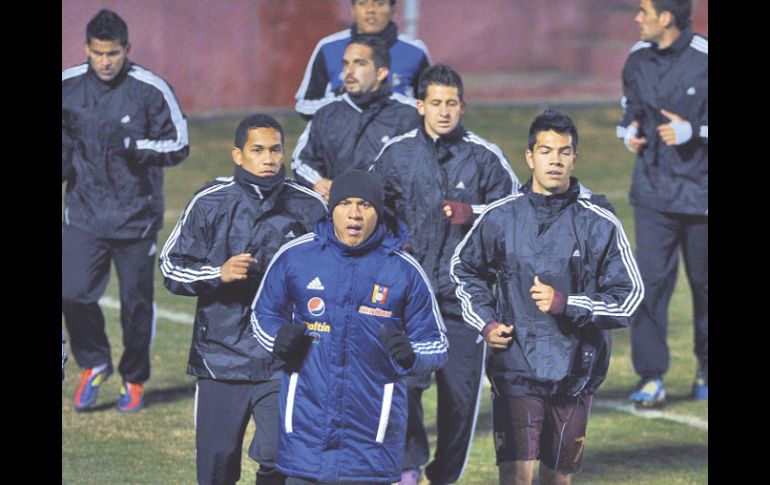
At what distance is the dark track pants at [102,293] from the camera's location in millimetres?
9461

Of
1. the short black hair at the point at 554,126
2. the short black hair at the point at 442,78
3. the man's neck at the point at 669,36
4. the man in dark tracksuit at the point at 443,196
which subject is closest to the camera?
the short black hair at the point at 554,126

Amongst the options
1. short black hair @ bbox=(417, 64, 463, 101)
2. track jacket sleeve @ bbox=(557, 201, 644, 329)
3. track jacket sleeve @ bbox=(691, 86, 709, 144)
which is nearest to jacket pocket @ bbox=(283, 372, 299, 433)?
track jacket sleeve @ bbox=(557, 201, 644, 329)

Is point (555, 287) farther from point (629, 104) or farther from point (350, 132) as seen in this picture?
point (629, 104)

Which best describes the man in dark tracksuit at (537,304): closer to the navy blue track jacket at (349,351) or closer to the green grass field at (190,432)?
the navy blue track jacket at (349,351)

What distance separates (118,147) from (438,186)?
90.0 inches

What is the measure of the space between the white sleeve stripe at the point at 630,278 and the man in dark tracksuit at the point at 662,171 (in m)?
2.98

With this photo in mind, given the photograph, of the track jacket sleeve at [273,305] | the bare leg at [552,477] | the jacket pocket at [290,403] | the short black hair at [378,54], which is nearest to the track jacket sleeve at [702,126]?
the short black hair at [378,54]

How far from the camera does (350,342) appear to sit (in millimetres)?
6461

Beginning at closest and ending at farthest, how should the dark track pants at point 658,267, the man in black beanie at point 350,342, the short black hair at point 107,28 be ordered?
the man in black beanie at point 350,342, the short black hair at point 107,28, the dark track pants at point 658,267

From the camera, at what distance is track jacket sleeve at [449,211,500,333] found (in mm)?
6965

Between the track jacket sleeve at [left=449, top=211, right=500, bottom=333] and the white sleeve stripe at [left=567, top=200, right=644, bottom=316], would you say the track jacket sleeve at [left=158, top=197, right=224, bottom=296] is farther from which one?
the white sleeve stripe at [left=567, top=200, right=644, bottom=316]

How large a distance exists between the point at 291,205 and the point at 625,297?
154cm

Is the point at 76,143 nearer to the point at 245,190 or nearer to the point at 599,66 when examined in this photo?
the point at 245,190

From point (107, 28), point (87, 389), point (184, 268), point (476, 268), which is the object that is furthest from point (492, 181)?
point (87, 389)
